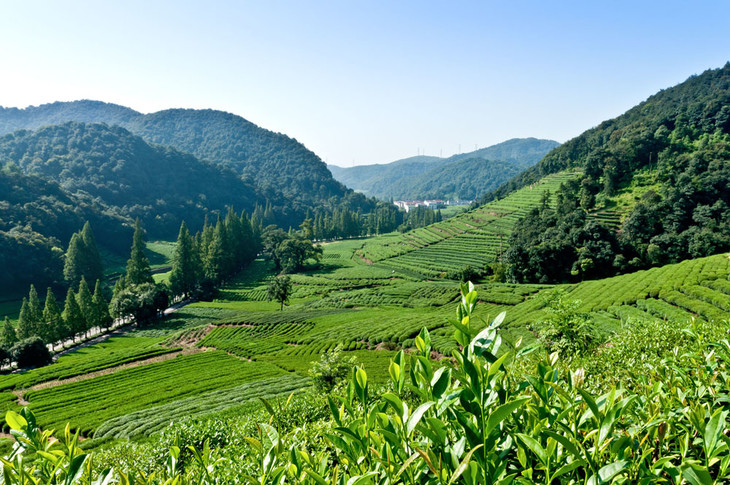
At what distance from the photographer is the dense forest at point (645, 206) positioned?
5400cm

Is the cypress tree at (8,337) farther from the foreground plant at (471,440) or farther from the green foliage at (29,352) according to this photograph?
the foreground plant at (471,440)

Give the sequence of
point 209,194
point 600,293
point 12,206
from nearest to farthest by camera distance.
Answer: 1. point 600,293
2. point 12,206
3. point 209,194

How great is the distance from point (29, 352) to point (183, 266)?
30.0 metres

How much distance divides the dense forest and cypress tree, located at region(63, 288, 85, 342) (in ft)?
199

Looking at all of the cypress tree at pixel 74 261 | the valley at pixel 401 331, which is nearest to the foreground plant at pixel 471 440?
the valley at pixel 401 331

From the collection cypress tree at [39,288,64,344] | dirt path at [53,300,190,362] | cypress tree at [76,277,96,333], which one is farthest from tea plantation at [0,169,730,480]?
cypress tree at [76,277,96,333]

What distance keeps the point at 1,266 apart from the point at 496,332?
94.7 metres

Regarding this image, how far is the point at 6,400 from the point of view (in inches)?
1042

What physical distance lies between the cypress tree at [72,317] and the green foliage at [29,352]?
7526mm

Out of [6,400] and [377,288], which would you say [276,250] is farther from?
[6,400]

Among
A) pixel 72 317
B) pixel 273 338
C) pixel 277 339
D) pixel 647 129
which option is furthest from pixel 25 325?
pixel 647 129

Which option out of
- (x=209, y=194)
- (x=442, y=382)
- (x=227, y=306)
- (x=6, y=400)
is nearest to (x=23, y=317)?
(x=6, y=400)

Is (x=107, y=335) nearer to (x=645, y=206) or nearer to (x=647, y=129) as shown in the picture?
(x=645, y=206)

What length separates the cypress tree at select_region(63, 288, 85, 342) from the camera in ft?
145
